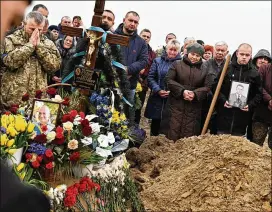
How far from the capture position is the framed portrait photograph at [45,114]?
383cm

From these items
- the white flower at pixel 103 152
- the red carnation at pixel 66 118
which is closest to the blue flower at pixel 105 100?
the white flower at pixel 103 152

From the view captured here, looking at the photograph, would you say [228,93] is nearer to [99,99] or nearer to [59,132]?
[99,99]

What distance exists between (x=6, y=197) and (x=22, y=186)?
0.11 ft

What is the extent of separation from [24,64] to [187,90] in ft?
7.40

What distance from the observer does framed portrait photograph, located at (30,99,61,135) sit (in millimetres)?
3834

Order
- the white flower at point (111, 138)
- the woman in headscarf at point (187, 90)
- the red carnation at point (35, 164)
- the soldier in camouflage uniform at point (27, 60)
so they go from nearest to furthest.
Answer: the red carnation at point (35, 164) → the white flower at point (111, 138) → the soldier in camouflage uniform at point (27, 60) → the woman in headscarf at point (187, 90)

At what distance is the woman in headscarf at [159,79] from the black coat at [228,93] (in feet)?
2.66

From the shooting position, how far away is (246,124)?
259 inches

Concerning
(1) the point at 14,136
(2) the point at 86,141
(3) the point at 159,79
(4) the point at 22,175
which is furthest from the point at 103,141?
(3) the point at 159,79

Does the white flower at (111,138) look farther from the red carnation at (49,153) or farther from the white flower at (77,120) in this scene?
the red carnation at (49,153)

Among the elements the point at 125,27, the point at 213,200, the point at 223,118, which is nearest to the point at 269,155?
the point at 213,200

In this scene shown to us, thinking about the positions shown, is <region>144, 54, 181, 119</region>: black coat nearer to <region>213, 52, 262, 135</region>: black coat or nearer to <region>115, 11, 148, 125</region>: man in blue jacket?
<region>115, 11, 148, 125</region>: man in blue jacket

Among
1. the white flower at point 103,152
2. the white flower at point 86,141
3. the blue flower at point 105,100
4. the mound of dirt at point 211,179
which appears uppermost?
the blue flower at point 105,100

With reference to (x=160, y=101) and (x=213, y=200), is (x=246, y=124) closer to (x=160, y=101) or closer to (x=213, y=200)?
(x=160, y=101)
